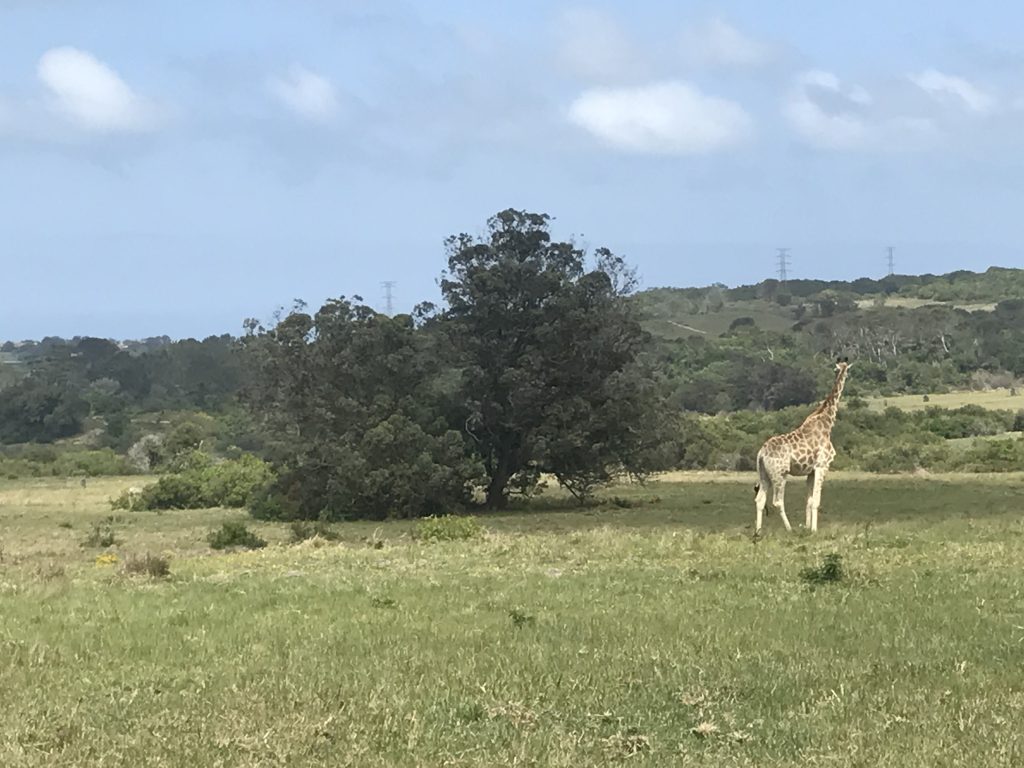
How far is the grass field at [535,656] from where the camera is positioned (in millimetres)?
7035

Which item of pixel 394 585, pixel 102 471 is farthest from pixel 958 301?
pixel 394 585

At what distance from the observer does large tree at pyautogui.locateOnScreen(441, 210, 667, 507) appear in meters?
34.6

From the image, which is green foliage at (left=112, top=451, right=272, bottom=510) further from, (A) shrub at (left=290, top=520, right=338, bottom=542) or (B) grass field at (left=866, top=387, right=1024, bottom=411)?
(B) grass field at (left=866, top=387, right=1024, bottom=411)

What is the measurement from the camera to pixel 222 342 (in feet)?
450

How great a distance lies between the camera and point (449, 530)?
75.9 feet

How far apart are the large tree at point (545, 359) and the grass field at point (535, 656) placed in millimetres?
15328

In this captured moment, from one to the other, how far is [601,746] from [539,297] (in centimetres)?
2903

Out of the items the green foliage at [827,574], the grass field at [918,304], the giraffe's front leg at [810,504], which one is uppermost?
the grass field at [918,304]

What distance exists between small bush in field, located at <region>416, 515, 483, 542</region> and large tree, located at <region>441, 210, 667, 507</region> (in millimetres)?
10466

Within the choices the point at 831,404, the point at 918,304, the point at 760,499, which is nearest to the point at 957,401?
the point at 831,404

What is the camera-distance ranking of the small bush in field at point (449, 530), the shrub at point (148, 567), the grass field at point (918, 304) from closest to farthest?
the shrub at point (148, 567) → the small bush in field at point (449, 530) → the grass field at point (918, 304)

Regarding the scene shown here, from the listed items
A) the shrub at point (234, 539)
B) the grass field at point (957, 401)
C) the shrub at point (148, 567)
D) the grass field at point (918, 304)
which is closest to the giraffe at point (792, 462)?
the shrub at point (234, 539)

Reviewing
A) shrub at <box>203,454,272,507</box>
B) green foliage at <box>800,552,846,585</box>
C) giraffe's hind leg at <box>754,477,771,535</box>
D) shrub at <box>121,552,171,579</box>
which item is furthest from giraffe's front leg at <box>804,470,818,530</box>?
shrub at <box>203,454,272,507</box>

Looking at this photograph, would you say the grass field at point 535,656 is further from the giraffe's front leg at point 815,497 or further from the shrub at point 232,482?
the shrub at point 232,482
